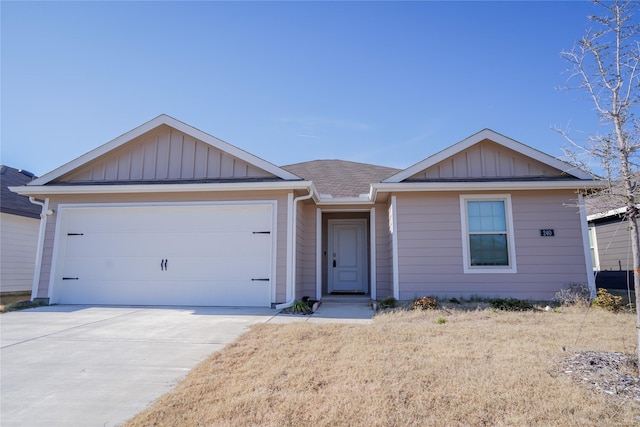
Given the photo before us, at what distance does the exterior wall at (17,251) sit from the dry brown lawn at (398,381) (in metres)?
10.8

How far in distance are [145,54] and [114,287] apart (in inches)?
225

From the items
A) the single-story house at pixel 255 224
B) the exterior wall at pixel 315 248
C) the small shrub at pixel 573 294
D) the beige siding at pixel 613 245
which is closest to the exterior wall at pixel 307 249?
the exterior wall at pixel 315 248

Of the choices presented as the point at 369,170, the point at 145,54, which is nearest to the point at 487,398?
the point at 145,54

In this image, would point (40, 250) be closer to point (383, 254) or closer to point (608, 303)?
point (383, 254)

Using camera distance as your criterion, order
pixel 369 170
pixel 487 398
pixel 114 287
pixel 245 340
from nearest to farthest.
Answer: pixel 487 398 → pixel 245 340 → pixel 114 287 → pixel 369 170

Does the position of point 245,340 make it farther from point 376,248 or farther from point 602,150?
point 376,248

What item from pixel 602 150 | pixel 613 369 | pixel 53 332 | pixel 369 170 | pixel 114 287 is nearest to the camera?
pixel 613 369

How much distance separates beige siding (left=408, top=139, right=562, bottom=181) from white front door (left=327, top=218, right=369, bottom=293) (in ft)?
10.3

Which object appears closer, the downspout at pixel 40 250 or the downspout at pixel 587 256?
the downspout at pixel 587 256

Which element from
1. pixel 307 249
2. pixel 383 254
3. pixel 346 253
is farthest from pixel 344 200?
pixel 346 253

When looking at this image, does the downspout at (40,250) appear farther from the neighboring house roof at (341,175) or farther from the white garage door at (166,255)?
the neighboring house roof at (341,175)

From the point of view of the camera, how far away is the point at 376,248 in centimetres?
954

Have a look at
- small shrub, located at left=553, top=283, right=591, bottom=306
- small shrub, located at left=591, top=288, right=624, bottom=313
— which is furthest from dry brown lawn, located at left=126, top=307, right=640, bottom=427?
small shrub, located at left=553, top=283, right=591, bottom=306

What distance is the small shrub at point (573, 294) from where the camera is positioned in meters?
7.52
